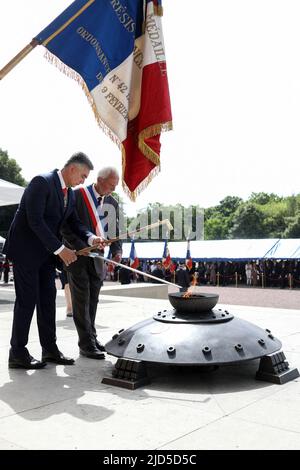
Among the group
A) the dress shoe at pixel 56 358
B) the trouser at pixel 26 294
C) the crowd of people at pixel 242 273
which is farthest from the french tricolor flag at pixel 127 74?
the crowd of people at pixel 242 273

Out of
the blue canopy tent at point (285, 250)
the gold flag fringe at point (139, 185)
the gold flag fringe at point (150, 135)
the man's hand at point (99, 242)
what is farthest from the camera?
the blue canopy tent at point (285, 250)

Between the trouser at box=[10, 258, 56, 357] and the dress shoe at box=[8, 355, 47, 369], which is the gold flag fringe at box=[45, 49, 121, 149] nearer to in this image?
the trouser at box=[10, 258, 56, 357]

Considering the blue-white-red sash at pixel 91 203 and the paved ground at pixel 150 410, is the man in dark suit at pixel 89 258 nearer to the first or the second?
the blue-white-red sash at pixel 91 203

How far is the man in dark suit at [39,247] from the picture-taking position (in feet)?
12.5

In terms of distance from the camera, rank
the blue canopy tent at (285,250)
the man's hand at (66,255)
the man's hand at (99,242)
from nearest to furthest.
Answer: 1. the man's hand at (66,255)
2. the man's hand at (99,242)
3. the blue canopy tent at (285,250)

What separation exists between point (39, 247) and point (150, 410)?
5.66 feet

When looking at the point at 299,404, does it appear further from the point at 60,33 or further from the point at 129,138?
the point at 60,33

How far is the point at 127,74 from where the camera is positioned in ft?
16.4

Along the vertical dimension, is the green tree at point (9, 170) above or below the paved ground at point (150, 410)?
above

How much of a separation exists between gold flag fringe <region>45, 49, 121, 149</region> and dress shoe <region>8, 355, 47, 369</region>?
2325mm

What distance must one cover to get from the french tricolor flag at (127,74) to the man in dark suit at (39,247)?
982 millimetres

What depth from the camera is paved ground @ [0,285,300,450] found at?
2408mm

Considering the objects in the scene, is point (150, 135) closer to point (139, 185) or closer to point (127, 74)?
point (139, 185)

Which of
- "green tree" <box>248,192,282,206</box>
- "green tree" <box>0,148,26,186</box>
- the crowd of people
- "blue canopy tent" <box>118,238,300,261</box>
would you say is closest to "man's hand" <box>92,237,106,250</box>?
the crowd of people
